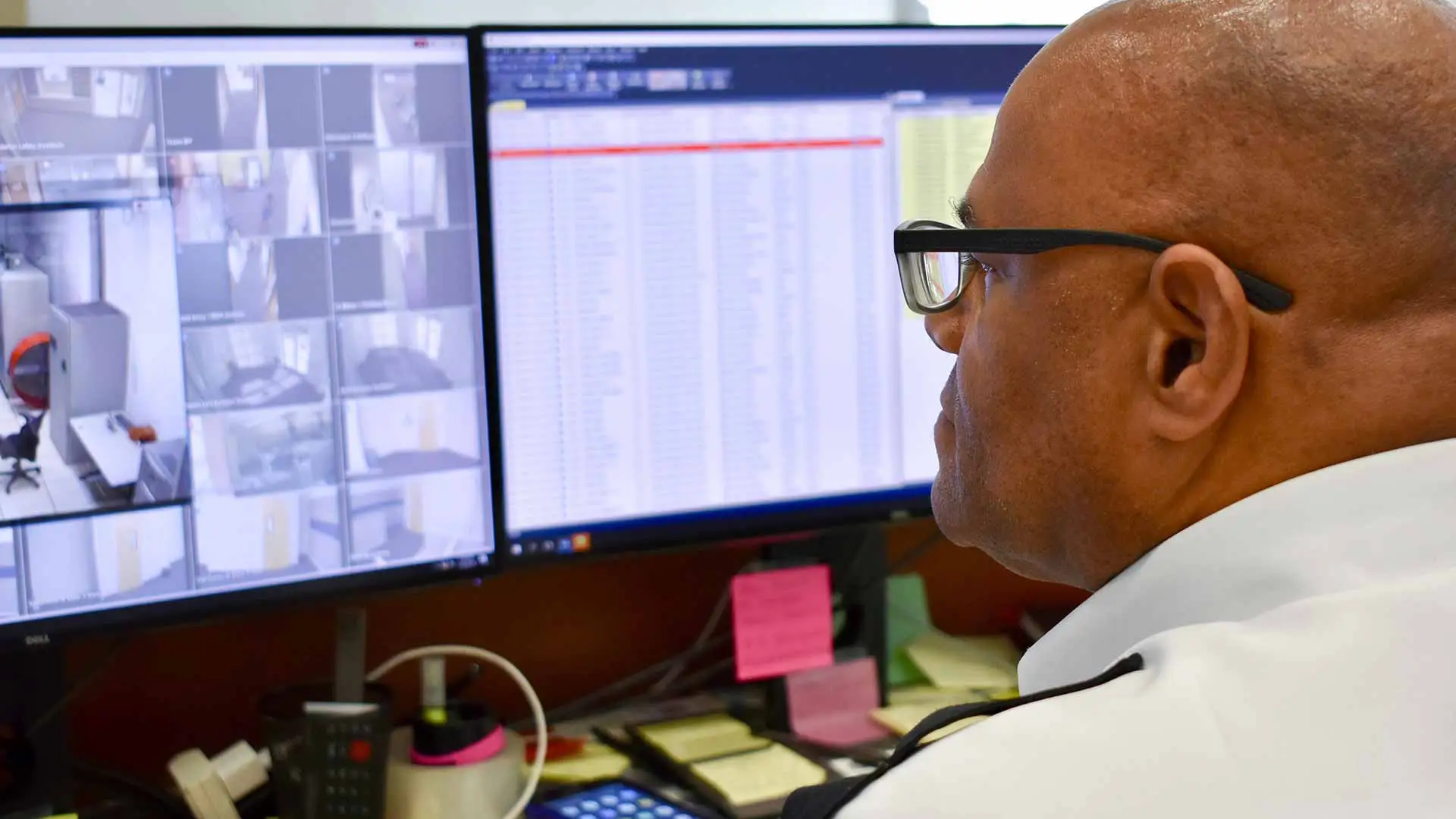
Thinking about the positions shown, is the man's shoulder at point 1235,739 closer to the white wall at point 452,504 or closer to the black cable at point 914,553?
the white wall at point 452,504

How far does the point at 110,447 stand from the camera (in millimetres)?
1011

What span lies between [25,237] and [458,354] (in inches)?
11.7

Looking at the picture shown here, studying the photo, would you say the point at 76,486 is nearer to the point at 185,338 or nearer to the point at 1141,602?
the point at 185,338

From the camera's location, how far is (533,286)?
1.16m

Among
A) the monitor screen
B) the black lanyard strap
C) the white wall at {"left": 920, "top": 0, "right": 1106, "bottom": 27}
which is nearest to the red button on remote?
the monitor screen

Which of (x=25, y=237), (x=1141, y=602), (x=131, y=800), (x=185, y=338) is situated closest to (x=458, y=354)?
(x=185, y=338)

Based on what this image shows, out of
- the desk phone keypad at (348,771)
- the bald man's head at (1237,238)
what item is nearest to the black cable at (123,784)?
the desk phone keypad at (348,771)

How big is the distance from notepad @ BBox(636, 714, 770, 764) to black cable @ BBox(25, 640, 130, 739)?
1.29 ft

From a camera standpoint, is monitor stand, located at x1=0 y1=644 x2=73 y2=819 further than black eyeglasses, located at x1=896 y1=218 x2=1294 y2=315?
Yes

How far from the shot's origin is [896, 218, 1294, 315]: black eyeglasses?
675 millimetres

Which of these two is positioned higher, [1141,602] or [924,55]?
[924,55]

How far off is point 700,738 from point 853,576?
0.68ft

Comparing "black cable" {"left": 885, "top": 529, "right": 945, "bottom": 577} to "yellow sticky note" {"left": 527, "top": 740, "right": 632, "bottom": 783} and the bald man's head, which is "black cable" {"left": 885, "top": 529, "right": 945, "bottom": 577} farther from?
the bald man's head

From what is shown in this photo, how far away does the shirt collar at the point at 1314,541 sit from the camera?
63 cm
